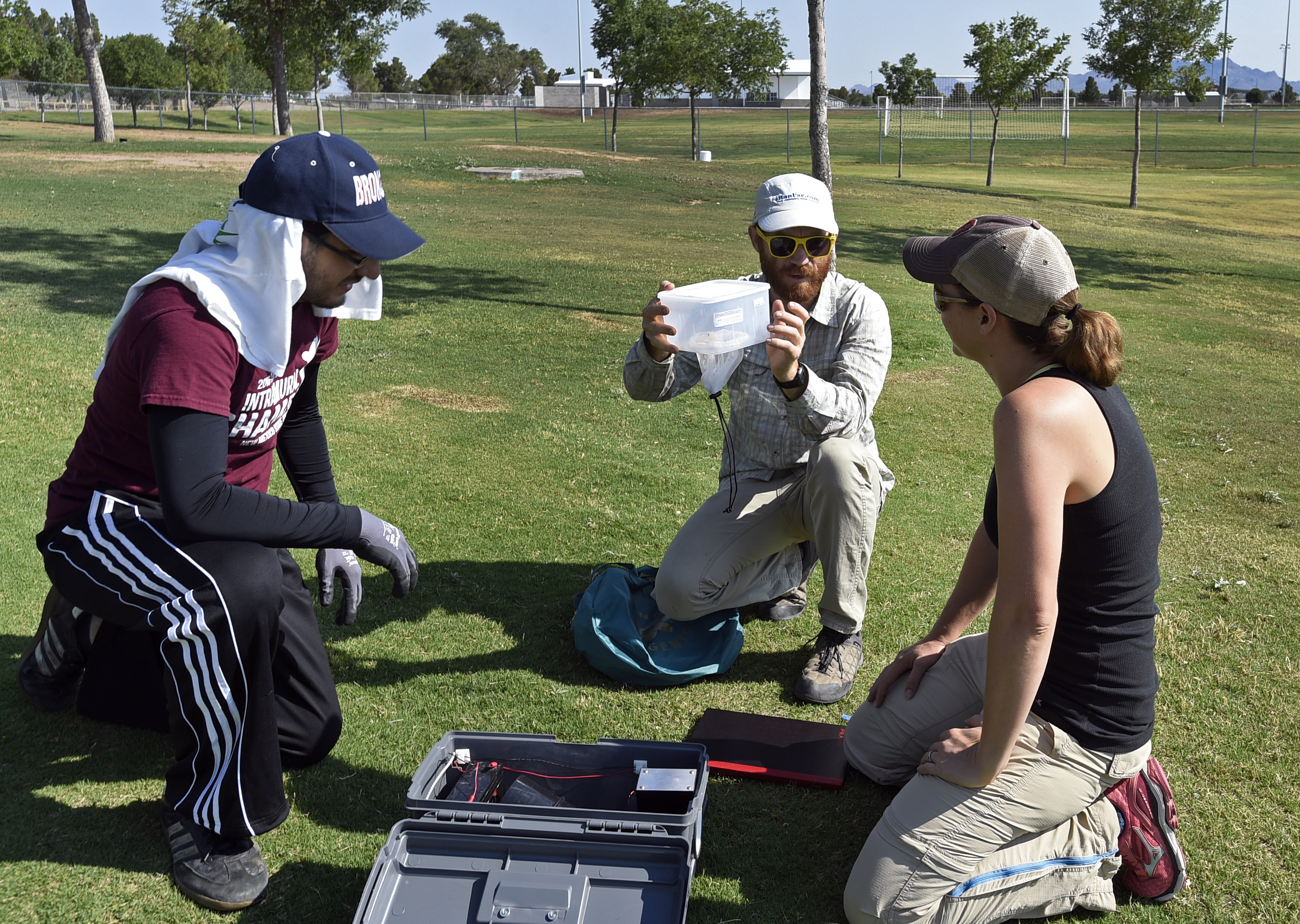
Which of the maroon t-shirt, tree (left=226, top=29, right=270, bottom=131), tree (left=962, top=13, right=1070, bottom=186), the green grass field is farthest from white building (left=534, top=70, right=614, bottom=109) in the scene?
the maroon t-shirt

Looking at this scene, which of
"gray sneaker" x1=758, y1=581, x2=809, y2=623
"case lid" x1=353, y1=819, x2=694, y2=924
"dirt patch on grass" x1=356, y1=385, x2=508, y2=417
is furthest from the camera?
"dirt patch on grass" x1=356, y1=385, x2=508, y2=417

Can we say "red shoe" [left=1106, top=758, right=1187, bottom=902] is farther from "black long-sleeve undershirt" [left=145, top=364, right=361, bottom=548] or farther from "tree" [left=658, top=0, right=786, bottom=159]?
"tree" [left=658, top=0, right=786, bottom=159]

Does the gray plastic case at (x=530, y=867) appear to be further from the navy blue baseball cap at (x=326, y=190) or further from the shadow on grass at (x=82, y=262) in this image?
the shadow on grass at (x=82, y=262)

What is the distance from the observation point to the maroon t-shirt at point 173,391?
2.33 metres

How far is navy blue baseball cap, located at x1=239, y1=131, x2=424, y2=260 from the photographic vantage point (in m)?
2.42

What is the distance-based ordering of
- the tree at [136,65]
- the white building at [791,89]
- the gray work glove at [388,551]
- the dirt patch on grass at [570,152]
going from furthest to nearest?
the white building at [791,89] → the tree at [136,65] → the dirt patch on grass at [570,152] → the gray work glove at [388,551]

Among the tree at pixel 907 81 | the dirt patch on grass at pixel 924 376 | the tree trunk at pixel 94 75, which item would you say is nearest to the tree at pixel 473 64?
the tree at pixel 907 81

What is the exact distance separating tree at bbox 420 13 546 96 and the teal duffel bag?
305ft

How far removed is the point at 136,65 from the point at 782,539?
192 ft

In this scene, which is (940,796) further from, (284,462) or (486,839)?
(284,462)

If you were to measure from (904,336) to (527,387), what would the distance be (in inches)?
163

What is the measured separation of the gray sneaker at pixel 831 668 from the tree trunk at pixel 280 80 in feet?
105

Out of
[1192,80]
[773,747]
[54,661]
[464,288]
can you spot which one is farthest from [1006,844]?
[1192,80]

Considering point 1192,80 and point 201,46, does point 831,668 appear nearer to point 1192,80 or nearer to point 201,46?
point 1192,80
